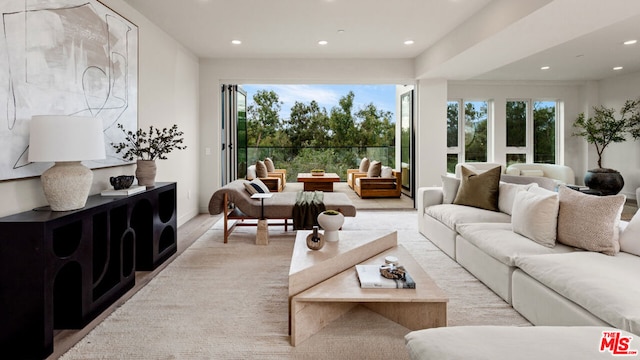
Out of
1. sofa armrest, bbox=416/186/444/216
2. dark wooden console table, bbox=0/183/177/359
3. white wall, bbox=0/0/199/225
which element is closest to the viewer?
dark wooden console table, bbox=0/183/177/359

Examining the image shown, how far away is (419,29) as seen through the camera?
193 inches

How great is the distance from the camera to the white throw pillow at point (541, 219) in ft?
9.09

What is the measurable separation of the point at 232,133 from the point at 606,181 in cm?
732

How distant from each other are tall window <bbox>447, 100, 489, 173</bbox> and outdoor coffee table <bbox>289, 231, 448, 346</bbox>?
21.7ft

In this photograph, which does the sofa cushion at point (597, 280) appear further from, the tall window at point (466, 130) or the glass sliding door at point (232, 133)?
the tall window at point (466, 130)

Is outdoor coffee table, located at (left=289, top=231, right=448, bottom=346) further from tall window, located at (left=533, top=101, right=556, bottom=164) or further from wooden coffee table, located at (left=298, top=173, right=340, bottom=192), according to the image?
tall window, located at (left=533, top=101, right=556, bottom=164)

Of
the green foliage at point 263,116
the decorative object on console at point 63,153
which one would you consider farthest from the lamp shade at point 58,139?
the green foliage at point 263,116

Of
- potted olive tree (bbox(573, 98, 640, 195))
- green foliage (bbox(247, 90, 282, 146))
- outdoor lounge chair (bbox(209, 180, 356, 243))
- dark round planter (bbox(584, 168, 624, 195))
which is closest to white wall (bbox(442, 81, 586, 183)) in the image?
potted olive tree (bbox(573, 98, 640, 195))

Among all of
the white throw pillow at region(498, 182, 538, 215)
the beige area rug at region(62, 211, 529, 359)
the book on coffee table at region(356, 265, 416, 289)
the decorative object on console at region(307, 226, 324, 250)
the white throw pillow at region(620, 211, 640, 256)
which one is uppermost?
the white throw pillow at region(498, 182, 538, 215)

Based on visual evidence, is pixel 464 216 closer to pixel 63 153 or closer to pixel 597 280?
pixel 597 280

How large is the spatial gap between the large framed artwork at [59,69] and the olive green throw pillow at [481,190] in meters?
3.74

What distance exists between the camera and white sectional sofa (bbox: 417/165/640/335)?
6.09 feet

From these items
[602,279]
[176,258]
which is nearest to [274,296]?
[176,258]

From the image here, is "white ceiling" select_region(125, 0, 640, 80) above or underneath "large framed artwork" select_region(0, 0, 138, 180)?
above
